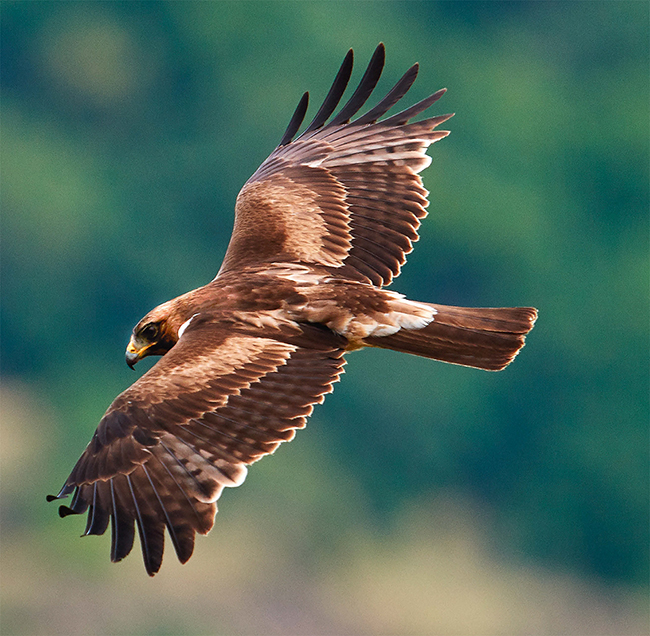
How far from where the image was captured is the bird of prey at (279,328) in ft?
17.5

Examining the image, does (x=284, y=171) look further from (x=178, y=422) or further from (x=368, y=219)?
(x=178, y=422)

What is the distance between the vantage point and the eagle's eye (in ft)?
21.7

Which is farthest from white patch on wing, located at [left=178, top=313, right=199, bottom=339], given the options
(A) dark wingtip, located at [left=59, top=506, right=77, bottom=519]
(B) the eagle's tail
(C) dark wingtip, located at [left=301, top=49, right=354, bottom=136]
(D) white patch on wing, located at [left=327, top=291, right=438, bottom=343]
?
(C) dark wingtip, located at [left=301, top=49, right=354, bottom=136]

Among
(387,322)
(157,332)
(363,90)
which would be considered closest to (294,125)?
(363,90)

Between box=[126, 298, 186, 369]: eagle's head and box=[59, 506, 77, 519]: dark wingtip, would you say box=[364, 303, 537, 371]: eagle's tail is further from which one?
box=[59, 506, 77, 519]: dark wingtip

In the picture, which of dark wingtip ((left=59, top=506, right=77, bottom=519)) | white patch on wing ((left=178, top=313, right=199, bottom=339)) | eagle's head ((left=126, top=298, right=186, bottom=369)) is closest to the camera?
dark wingtip ((left=59, top=506, right=77, bottom=519))

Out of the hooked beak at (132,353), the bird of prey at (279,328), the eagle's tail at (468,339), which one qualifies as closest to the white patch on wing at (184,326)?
the bird of prey at (279,328)

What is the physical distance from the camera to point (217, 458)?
5.37 metres

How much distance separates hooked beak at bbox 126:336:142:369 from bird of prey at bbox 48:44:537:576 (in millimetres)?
14

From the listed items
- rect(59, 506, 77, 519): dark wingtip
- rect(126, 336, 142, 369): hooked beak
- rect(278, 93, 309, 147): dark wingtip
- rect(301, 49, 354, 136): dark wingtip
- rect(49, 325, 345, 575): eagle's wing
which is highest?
rect(301, 49, 354, 136): dark wingtip

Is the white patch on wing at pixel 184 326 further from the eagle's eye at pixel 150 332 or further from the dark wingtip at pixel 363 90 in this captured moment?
the dark wingtip at pixel 363 90

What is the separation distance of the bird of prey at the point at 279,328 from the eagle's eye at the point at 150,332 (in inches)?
1.3

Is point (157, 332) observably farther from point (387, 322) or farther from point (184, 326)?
point (387, 322)

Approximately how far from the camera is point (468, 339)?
6.28 meters
